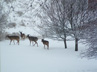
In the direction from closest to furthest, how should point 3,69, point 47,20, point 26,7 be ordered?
1. point 3,69
2. point 47,20
3. point 26,7

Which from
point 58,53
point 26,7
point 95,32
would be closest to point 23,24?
point 26,7

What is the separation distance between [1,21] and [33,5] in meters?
12.1

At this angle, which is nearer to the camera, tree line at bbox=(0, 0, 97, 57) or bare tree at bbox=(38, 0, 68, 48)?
tree line at bbox=(0, 0, 97, 57)

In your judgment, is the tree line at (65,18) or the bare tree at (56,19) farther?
the bare tree at (56,19)

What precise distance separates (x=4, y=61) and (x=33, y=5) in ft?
59.6

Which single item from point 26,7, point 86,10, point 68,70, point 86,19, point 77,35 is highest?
point 26,7

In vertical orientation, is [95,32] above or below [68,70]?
above

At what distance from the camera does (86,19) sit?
8.15 metres

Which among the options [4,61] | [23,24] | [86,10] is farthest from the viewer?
[23,24]

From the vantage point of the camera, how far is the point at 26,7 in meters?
22.6

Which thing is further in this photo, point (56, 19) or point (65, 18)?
point (56, 19)

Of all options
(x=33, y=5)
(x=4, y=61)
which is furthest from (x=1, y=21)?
(x=33, y=5)

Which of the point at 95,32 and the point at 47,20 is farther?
the point at 47,20

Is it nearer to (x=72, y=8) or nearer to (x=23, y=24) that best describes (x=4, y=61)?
(x=72, y=8)
